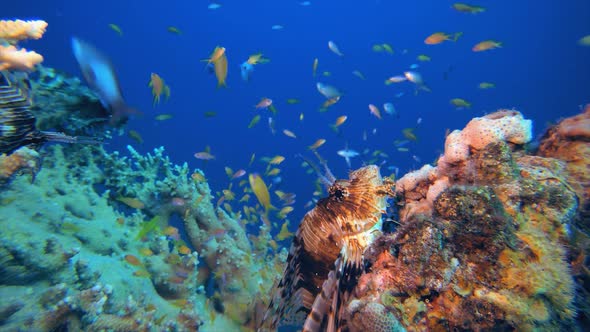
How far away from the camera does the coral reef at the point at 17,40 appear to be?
2219mm

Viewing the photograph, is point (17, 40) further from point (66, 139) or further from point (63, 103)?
point (63, 103)

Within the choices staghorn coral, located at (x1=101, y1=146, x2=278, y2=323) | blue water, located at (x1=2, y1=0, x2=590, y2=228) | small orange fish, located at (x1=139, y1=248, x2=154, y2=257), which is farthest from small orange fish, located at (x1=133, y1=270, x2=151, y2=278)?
blue water, located at (x1=2, y1=0, x2=590, y2=228)

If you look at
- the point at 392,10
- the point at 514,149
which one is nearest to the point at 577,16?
the point at 392,10

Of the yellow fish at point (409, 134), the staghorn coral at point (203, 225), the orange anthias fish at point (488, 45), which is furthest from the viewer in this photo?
the yellow fish at point (409, 134)

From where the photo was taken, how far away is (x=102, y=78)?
356cm

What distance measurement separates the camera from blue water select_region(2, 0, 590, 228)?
68.5 meters

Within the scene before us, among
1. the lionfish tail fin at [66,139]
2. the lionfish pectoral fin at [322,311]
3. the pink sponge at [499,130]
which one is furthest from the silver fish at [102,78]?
the pink sponge at [499,130]

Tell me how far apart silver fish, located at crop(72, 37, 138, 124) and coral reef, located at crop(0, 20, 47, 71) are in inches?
46.3

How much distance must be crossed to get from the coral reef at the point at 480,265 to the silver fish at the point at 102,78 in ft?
11.2

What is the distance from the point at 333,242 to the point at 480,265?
1.03 meters

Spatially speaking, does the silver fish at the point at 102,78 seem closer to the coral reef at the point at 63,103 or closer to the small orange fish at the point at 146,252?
the coral reef at the point at 63,103

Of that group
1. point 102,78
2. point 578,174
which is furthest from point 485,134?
point 102,78

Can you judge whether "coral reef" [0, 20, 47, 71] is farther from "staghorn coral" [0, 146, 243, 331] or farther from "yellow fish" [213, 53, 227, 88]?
"yellow fish" [213, 53, 227, 88]

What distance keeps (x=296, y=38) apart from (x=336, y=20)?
13.2 meters
